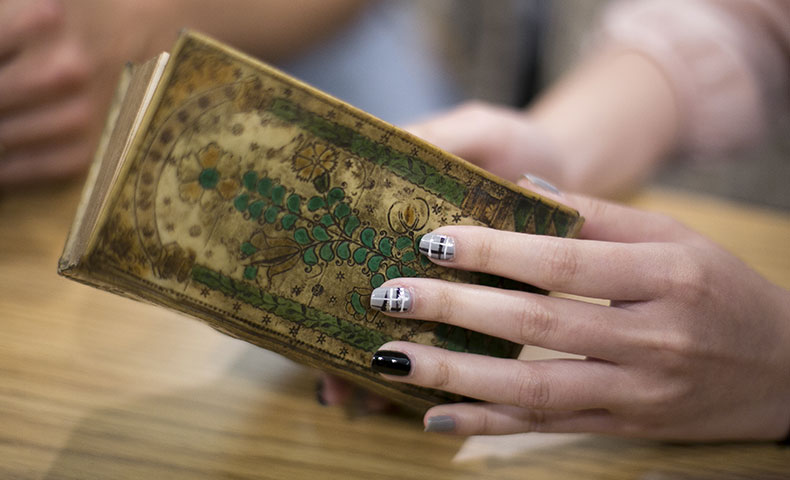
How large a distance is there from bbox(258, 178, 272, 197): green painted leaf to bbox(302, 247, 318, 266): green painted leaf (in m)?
0.05

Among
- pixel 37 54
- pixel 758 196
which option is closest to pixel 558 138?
pixel 37 54

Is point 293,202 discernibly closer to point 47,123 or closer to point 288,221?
point 288,221

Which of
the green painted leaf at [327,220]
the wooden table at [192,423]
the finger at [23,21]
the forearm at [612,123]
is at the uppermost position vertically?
the forearm at [612,123]

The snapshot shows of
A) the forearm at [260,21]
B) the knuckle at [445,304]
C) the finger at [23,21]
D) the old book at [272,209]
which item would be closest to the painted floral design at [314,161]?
the old book at [272,209]

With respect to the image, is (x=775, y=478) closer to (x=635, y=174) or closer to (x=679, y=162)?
(x=635, y=174)

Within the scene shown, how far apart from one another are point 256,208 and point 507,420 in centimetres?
26

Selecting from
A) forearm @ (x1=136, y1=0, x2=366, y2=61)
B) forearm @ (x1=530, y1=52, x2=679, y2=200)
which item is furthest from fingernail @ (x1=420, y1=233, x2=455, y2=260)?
forearm @ (x1=136, y1=0, x2=366, y2=61)

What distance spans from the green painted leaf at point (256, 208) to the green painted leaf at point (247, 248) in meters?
0.02

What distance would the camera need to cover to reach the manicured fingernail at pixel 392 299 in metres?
0.42

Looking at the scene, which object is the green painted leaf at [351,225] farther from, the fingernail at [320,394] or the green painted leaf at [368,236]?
the fingernail at [320,394]

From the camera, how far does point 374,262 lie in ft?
1.40

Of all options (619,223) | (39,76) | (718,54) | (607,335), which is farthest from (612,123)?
(39,76)

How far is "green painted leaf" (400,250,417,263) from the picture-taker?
0.43 metres

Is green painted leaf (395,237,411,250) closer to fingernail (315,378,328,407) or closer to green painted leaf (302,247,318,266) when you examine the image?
green painted leaf (302,247,318,266)
